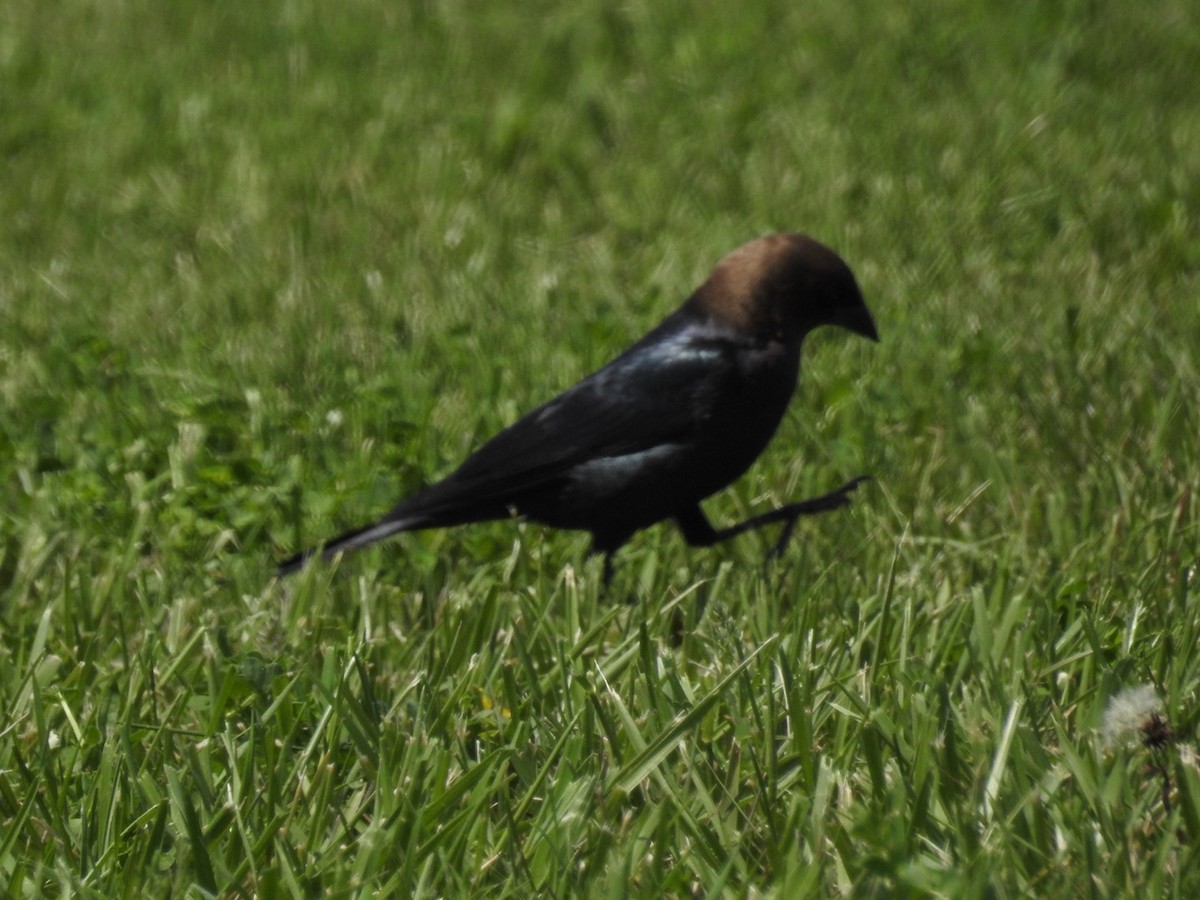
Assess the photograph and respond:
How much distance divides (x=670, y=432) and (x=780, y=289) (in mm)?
405

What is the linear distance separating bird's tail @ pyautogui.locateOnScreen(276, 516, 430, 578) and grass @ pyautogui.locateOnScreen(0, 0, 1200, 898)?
9cm

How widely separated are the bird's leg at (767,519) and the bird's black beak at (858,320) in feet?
1.14

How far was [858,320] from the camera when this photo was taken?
4.27 m

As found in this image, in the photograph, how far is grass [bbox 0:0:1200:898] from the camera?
2.67 meters

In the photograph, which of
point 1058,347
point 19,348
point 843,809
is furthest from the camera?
point 19,348

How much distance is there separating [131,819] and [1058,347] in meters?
3.10

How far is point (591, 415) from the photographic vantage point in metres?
4.13

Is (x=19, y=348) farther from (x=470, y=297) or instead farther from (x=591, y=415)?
(x=591, y=415)

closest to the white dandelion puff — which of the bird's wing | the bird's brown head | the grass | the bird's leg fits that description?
the grass

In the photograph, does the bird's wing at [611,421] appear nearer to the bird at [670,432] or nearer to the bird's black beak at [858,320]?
the bird at [670,432]

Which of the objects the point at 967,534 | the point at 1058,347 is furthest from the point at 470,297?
the point at 967,534

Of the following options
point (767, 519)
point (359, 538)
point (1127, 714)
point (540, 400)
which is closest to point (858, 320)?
point (767, 519)

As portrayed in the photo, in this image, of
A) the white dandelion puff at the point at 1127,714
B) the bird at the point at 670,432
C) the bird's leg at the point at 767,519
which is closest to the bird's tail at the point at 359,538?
the bird at the point at 670,432

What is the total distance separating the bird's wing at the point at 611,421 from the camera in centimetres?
403
